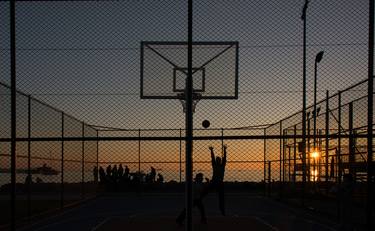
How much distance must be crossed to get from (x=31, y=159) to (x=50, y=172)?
2536 mm

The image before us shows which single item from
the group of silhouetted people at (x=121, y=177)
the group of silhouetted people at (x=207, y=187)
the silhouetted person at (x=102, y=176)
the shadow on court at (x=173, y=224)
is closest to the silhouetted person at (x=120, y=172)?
the group of silhouetted people at (x=121, y=177)

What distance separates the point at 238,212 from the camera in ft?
61.2

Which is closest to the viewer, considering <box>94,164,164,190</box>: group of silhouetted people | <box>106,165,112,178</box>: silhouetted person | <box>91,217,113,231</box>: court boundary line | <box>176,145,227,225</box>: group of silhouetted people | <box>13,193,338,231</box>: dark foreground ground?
<box>91,217,113,231</box>: court boundary line

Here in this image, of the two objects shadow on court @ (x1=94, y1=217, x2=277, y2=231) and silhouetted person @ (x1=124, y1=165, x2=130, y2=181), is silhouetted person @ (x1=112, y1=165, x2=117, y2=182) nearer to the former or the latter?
silhouetted person @ (x1=124, y1=165, x2=130, y2=181)

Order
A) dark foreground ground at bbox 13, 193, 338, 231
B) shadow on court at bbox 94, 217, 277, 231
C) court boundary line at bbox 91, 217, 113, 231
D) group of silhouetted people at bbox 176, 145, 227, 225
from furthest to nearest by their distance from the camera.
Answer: group of silhouetted people at bbox 176, 145, 227, 225 → dark foreground ground at bbox 13, 193, 338, 231 → court boundary line at bbox 91, 217, 113, 231 → shadow on court at bbox 94, 217, 277, 231

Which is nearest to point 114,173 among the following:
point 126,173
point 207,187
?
point 126,173

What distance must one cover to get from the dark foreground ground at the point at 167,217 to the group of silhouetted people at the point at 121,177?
133 centimetres

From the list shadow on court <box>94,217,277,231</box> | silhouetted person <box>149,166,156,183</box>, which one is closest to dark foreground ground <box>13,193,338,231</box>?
shadow on court <box>94,217,277,231</box>

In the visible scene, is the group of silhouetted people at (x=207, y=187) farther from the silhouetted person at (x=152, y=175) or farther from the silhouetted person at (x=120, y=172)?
the silhouetted person at (x=120, y=172)

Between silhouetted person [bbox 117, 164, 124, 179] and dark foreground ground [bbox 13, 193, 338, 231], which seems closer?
dark foreground ground [bbox 13, 193, 338, 231]

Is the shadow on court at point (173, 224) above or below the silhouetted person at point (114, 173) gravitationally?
below

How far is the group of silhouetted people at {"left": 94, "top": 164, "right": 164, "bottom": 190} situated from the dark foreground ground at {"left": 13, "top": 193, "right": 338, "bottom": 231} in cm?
133

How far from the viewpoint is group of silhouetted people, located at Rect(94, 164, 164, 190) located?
24.9m

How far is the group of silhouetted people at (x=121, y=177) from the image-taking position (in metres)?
24.9
